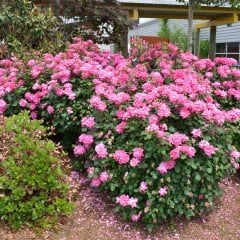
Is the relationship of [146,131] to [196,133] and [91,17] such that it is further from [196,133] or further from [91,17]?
[91,17]

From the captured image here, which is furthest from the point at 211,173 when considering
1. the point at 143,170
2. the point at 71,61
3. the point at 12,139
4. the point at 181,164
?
the point at 71,61

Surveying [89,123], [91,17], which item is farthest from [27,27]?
[89,123]

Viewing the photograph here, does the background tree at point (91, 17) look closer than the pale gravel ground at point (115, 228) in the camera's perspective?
No

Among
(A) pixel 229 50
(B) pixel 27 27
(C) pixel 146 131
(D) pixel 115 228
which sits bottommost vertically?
(A) pixel 229 50

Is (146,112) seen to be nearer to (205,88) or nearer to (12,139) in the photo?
Answer: (205,88)

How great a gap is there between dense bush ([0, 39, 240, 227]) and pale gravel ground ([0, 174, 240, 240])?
14 centimetres

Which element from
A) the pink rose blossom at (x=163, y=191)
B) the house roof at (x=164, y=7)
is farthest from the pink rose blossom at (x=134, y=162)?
the house roof at (x=164, y=7)

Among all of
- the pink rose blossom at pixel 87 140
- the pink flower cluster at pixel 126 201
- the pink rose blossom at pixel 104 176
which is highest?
the pink rose blossom at pixel 87 140

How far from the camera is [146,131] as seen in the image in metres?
3.29

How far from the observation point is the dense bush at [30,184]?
324 cm

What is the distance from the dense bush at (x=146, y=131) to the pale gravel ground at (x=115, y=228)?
0.45 ft

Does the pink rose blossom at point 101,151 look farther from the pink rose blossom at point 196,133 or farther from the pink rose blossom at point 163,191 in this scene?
the pink rose blossom at point 196,133

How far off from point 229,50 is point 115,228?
18.8 meters

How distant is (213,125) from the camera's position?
11.8 ft
